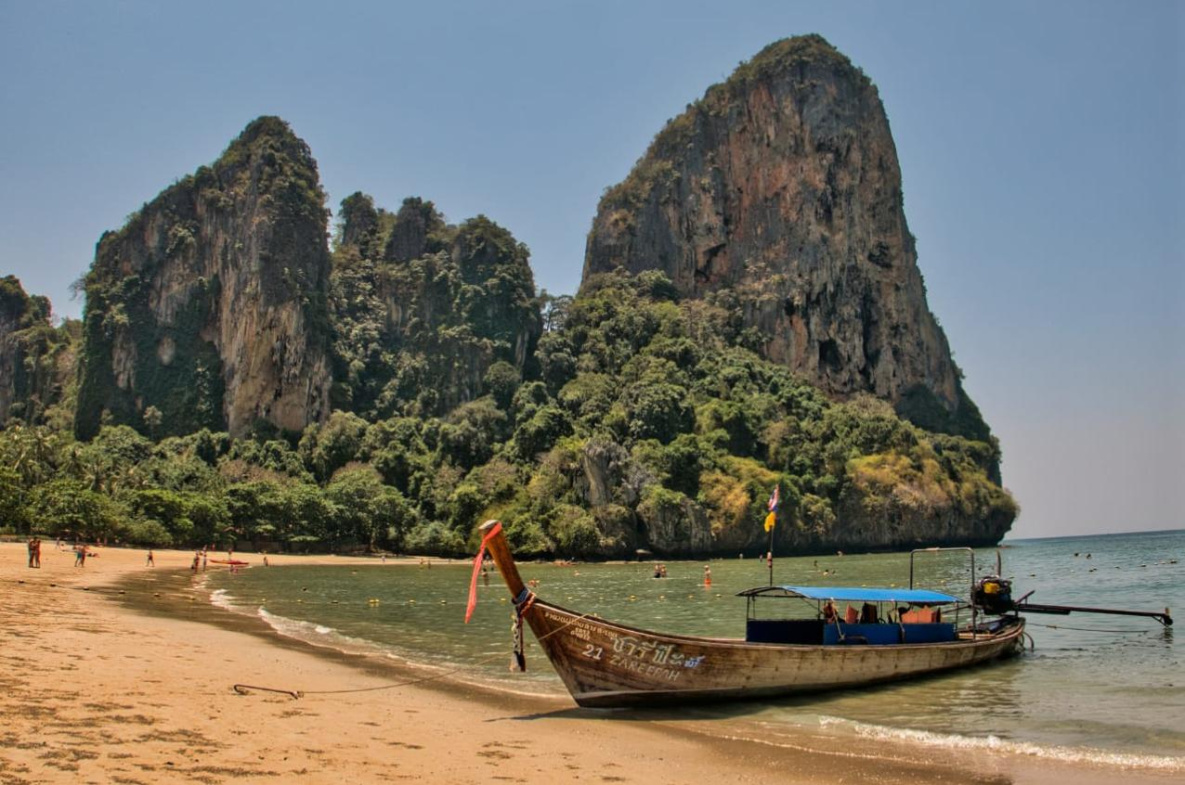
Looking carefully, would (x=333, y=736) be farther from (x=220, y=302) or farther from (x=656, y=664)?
(x=220, y=302)

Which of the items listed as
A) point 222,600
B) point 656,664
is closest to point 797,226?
point 222,600

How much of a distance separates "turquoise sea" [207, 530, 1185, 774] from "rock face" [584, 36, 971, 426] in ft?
229

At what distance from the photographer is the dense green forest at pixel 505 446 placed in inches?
2852

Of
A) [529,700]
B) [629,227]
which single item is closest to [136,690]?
[529,700]

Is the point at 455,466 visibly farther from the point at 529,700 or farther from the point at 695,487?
the point at 529,700

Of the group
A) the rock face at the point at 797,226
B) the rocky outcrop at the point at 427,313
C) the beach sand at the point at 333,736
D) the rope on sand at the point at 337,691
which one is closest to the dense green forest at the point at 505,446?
the rocky outcrop at the point at 427,313

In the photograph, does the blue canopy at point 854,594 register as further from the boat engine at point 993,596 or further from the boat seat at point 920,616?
the boat engine at point 993,596

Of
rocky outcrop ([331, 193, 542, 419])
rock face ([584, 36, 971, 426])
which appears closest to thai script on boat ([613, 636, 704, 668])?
rocky outcrop ([331, 193, 542, 419])

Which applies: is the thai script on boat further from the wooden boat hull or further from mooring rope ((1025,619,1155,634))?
mooring rope ((1025,619,1155,634))

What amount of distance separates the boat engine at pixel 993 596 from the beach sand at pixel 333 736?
11.5 metres

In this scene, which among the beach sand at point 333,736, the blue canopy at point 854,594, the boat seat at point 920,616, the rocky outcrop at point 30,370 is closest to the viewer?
the beach sand at point 333,736

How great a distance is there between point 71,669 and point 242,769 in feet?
18.9

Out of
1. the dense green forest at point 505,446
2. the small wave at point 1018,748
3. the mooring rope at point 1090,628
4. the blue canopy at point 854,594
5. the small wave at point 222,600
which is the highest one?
the dense green forest at point 505,446

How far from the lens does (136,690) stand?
12445mm
